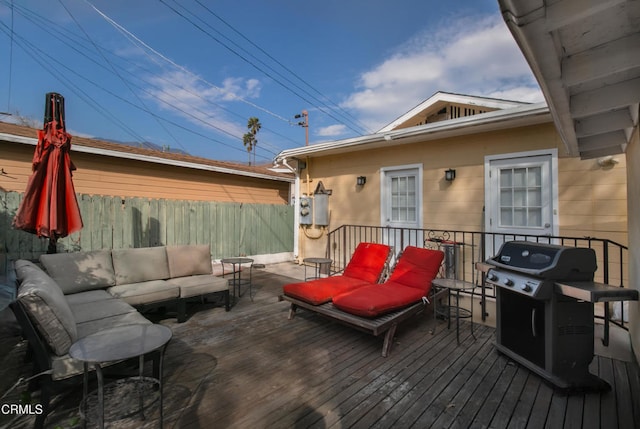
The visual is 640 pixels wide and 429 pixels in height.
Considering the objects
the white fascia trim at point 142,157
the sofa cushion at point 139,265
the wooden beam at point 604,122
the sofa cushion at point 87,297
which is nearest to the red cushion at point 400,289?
the wooden beam at point 604,122

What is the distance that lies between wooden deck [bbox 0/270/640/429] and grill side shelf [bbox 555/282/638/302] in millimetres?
803

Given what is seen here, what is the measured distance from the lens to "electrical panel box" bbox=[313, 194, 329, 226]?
24.4 ft

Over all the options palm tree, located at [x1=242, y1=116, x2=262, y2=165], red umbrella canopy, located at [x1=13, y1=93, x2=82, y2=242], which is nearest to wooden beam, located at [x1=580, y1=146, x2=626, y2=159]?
red umbrella canopy, located at [x1=13, y1=93, x2=82, y2=242]

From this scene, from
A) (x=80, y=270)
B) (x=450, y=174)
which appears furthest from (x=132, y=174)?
(x=450, y=174)

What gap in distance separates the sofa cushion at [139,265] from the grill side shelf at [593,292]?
460 cm

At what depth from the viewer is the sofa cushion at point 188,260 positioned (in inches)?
173

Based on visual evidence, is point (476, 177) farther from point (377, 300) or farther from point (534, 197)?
point (377, 300)

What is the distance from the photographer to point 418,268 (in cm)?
408

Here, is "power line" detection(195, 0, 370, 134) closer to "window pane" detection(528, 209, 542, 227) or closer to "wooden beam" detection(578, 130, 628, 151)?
"wooden beam" detection(578, 130, 628, 151)

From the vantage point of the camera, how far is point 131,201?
5.98m

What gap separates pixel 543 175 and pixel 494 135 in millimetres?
1002

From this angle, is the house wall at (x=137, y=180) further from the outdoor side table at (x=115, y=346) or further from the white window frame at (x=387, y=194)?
the outdoor side table at (x=115, y=346)

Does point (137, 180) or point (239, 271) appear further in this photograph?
point (137, 180)

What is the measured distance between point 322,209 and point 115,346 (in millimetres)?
5877
